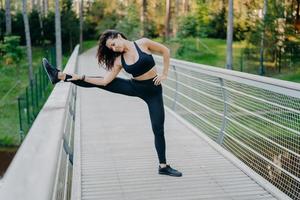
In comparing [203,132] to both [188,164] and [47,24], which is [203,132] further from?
[47,24]

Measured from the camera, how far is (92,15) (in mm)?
49500

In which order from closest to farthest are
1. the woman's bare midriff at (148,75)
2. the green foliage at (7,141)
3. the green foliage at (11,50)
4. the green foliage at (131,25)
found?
the woman's bare midriff at (148,75), the green foliage at (7,141), the green foliage at (11,50), the green foliage at (131,25)

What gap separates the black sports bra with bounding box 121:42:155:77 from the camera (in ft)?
14.8

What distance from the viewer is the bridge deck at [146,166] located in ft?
14.3

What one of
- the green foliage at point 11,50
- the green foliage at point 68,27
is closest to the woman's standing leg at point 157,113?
the green foliage at point 11,50

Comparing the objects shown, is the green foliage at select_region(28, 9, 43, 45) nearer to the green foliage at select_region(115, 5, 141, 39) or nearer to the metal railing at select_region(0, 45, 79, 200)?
the green foliage at select_region(115, 5, 141, 39)

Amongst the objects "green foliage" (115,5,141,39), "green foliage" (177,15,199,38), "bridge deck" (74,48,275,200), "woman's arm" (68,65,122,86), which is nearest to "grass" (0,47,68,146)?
"green foliage" (115,5,141,39)

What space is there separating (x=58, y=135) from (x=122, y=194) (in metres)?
2.47

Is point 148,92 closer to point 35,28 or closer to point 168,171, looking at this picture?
point 168,171

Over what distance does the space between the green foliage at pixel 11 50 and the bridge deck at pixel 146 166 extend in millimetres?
21425

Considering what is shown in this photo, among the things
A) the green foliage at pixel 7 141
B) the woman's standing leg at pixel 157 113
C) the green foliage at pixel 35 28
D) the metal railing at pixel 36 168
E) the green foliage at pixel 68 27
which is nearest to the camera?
the metal railing at pixel 36 168

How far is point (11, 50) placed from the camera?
2861 cm

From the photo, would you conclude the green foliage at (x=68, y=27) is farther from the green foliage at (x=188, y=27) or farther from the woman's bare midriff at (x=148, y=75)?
the woman's bare midriff at (x=148, y=75)

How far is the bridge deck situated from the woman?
314 millimetres
